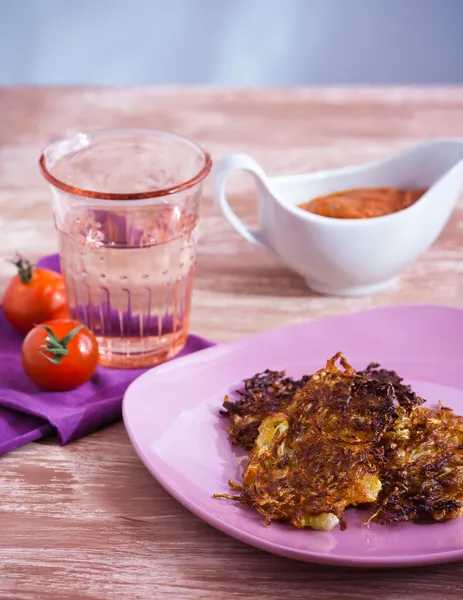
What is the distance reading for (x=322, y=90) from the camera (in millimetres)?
3643

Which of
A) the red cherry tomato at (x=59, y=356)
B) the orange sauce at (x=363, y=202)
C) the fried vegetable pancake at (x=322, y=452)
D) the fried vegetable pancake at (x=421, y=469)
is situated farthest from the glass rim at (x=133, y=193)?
the fried vegetable pancake at (x=421, y=469)

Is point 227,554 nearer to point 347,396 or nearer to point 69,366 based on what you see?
point 347,396

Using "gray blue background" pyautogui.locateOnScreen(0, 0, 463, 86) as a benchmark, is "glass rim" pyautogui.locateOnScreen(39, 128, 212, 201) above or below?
above

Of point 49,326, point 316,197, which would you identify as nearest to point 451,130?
point 316,197

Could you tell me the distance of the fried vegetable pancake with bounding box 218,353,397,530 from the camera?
1.46 metres

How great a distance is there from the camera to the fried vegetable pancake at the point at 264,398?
168 cm

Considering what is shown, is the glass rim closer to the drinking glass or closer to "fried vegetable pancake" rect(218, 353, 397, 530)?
the drinking glass

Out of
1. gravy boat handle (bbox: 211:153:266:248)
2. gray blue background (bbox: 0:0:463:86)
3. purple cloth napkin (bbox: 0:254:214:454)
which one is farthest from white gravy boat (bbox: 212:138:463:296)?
gray blue background (bbox: 0:0:463:86)

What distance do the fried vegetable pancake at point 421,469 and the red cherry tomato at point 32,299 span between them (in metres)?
0.92

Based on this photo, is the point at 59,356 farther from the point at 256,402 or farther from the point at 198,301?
the point at 198,301

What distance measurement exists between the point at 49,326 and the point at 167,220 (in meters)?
0.34

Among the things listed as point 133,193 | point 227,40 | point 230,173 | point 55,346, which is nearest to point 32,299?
point 55,346

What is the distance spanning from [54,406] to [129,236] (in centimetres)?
40

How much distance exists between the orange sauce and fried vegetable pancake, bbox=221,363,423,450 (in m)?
0.49
